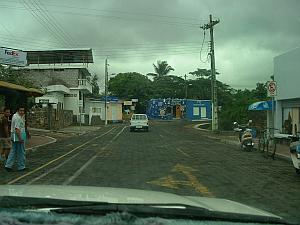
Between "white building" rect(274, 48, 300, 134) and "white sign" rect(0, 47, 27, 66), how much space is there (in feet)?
61.4

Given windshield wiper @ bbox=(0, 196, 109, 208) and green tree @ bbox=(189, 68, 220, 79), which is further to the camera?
green tree @ bbox=(189, 68, 220, 79)

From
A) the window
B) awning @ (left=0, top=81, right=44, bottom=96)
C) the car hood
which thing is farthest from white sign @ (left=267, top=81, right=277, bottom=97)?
the window

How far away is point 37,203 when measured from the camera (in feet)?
11.4

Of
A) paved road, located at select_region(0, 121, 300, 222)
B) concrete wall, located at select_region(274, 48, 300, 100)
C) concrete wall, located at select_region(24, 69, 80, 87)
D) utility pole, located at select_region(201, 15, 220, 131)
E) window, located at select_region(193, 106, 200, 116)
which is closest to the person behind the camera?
paved road, located at select_region(0, 121, 300, 222)

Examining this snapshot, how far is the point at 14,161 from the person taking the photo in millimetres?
15148

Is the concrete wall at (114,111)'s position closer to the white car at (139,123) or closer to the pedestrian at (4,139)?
the white car at (139,123)

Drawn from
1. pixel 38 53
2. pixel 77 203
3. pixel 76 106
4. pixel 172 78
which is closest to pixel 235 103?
pixel 76 106

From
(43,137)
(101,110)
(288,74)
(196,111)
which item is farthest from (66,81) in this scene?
(288,74)

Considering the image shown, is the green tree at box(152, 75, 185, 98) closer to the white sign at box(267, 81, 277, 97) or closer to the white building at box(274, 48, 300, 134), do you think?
the white building at box(274, 48, 300, 134)

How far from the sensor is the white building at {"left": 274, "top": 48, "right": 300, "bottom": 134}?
25719 mm

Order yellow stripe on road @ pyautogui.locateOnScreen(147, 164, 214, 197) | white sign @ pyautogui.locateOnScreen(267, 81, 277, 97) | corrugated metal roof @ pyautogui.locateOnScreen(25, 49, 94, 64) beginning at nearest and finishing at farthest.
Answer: yellow stripe on road @ pyautogui.locateOnScreen(147, 164, 214, 197) < white sign @ pyautogui.locateOnScreen(267, 81, 277, 97) < corrugated metal roof @ pyautogui.locateOnScreen(25, 49, 94, 64)

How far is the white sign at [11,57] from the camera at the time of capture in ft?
120

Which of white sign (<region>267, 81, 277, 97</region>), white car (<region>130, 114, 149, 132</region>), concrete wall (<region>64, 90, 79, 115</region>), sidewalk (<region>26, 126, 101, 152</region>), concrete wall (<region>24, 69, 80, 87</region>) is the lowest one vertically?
sidewalk (<region>26, 126, 101, 152</region>)

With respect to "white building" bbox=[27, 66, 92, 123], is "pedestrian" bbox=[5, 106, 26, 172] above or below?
below
